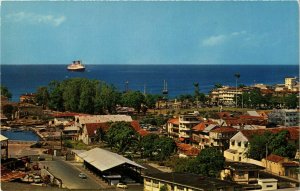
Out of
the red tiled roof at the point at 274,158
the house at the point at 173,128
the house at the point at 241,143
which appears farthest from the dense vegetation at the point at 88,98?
the red tiled roof at the point at 274,158

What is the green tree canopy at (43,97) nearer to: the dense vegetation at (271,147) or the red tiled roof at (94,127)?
the red tiled roof at (94,127)

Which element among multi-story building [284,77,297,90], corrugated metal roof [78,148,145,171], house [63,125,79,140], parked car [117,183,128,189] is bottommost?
parked car [117,183,128,189]

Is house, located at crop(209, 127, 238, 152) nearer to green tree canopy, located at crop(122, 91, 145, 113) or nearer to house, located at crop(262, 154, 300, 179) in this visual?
house, located at crop(262, 154, 300, 179)

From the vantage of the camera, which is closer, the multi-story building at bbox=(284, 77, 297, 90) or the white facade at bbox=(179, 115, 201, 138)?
the white facade at bbox=(179, 115, 201, 138)

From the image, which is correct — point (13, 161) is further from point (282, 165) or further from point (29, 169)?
point (282, 165)

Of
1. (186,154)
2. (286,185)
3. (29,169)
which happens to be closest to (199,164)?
(286,185)

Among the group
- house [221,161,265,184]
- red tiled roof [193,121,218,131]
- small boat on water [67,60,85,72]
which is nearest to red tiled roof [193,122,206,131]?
red tiled roof [193,121,218,131]

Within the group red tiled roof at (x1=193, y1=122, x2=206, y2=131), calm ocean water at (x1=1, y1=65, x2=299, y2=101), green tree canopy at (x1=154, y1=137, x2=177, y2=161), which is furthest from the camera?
calm ocean water at (x1=1, y1=65, x2=299, y2=101)
